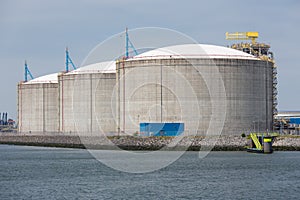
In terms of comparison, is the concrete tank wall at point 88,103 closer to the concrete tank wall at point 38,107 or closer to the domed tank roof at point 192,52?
the concrete tank wall at point 38,107

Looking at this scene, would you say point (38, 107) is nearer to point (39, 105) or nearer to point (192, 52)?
point (39, 105)

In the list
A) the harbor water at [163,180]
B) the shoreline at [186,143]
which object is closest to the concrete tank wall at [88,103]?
the shoreline at [186,143]

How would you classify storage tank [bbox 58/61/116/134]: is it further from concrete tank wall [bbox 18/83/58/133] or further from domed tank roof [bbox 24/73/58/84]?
domed tank roof [bbox 24/73/58/84]

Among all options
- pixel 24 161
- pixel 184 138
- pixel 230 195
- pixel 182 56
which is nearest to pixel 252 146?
pixel 184 138

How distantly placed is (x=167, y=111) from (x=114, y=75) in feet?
54.0

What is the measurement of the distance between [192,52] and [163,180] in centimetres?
4176

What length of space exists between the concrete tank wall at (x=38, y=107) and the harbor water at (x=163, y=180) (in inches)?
1760

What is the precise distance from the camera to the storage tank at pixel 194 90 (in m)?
88.6

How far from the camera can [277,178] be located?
51969 millimetres

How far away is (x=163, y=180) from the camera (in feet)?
167

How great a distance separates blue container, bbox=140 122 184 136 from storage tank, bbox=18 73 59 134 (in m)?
27.3

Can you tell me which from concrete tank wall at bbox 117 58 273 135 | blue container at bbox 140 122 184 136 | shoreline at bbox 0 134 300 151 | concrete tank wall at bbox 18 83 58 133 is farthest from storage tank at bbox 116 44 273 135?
concrete tank wall at bbox 18 83 58 133

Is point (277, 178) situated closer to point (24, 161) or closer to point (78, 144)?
point (24, 161)

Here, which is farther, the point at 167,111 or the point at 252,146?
the point at 167,111
